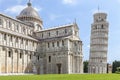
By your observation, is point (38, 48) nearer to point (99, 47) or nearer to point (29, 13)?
point (29, 13)

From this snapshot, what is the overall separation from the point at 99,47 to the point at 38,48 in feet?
119

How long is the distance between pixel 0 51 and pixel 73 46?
21.4 meters

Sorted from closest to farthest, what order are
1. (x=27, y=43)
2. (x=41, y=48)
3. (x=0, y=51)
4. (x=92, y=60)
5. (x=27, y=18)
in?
(x=0, y=51), (x=27, y=43), (x=41, y=48), (x=27, y=18), (x=92, y=60)

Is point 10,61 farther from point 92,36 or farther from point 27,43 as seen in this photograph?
point 92,36

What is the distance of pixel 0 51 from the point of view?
2169 inches

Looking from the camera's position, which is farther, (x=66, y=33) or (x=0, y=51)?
(x=66, y=33)

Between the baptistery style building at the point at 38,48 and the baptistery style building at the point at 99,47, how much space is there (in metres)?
28.4

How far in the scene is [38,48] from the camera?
70.1 m

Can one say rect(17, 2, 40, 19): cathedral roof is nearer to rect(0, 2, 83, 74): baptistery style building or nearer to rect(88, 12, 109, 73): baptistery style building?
rect(0, 2, 83, 74): baptistery style building

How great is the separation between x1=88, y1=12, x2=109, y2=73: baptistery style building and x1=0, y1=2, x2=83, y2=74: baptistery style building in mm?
28436

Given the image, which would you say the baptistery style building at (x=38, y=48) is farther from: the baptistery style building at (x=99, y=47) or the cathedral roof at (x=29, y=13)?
the baptistery style building at (x=99, y=47)

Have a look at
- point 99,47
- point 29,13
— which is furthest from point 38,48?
point 99,47

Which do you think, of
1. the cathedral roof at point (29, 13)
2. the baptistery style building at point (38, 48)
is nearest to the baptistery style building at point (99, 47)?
the baptistery style building at point (38, 48)

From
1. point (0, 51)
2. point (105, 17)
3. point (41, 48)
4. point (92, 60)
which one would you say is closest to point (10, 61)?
point (0, 51)
